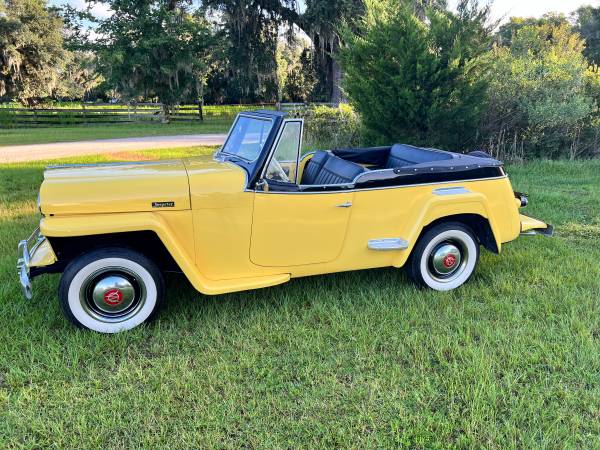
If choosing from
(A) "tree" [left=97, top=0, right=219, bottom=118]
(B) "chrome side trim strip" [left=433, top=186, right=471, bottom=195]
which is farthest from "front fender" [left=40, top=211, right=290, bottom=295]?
(A) "tree" [left=97, top=0, right=219, bottom=118]

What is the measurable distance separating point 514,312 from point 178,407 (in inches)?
94.7

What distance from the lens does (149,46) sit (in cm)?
2052

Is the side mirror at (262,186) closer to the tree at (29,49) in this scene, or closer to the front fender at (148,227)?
the front fender at (148,227)

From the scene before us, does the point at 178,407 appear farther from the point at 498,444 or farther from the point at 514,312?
the point at 514,312

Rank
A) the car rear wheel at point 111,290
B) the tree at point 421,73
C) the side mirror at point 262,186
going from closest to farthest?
the car rear wheel at point 111,290 → the side mirror at point 262,186 → the tree at point 421,73

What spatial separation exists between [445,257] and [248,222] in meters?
1.67

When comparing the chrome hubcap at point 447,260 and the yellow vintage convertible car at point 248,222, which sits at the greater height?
the yellow vintage convertible car at point 248,222

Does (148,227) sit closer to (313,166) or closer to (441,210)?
(313,166)

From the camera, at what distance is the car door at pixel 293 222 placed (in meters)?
3.23

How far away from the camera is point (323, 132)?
439 inches

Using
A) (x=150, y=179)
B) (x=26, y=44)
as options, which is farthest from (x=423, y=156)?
(x=26, y=44)

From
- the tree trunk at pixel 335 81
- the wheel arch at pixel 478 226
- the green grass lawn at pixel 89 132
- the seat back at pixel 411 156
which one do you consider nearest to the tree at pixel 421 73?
the seat back at pixel 411 156

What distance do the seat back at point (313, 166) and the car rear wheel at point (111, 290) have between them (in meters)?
1.71

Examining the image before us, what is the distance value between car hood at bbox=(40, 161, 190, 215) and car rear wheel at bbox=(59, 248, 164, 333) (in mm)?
317
